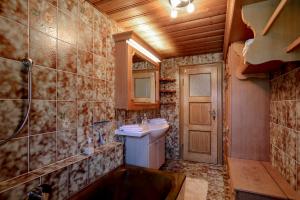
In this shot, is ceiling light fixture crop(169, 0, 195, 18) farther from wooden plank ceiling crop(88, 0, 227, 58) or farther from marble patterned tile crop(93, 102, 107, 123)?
marble patterned tile crop(93, 102, 107, 123)

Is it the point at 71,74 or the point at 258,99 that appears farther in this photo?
the point at 258,99

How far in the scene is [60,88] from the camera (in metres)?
1.39

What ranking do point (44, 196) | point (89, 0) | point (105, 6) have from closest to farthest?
point (44, 196)
point (89, 0)
point (105, 6)

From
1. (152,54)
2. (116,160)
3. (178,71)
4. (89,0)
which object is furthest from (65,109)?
(178,71)

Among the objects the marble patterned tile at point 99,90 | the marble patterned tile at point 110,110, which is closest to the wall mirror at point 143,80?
the marble patterned tile at point 110,110

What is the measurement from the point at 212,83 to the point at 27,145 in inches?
123

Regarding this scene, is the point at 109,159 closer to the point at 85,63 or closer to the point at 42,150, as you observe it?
the point at 42,150

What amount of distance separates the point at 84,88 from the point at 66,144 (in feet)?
1.83

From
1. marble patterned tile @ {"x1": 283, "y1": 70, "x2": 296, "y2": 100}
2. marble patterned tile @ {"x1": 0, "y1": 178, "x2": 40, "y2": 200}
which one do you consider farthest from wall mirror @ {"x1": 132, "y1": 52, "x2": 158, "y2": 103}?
marble patterned tile @ {"x1": 283, "y1": 70, "x2": 296, "y2": 100}

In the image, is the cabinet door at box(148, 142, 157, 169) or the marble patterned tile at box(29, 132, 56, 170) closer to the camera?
the marble patterned tile at box(29, 132, 56, 170)

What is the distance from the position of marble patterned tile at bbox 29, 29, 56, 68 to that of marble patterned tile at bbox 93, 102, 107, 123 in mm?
630

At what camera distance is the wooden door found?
3316 millimetres

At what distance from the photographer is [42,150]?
4.07 ft

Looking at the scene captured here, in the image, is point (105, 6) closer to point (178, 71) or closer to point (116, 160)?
point (116, 160)
